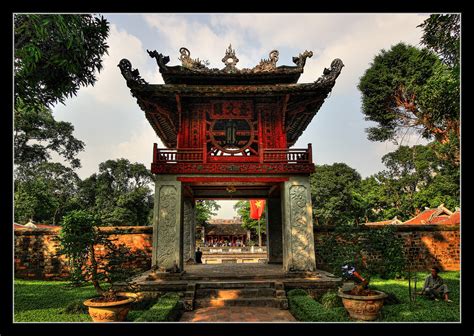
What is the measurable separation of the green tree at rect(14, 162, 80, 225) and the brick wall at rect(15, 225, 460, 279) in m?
11.4

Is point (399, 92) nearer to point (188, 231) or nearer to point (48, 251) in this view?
point (188, 231)

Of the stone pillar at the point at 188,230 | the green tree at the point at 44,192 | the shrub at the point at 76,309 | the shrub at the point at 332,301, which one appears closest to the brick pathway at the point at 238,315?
the shrub at the point at 332,301

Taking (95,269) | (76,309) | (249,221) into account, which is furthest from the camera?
(249,221)

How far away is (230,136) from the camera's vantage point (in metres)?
12.3

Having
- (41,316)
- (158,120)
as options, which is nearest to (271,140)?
(158,120)

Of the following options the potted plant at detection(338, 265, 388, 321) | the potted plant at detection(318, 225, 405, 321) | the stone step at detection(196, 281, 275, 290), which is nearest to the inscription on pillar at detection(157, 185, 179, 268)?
the stone step at detection(196, 281, 275, 290)

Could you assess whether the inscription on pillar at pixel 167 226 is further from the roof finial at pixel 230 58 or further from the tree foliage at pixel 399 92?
the tree foliage at pixel 399 92

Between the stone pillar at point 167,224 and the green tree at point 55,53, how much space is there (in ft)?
12.7

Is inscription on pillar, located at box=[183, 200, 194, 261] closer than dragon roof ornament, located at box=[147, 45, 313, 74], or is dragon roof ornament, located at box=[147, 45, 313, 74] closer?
dragon roof ornament, located at box=[147, 45, 313, 74]

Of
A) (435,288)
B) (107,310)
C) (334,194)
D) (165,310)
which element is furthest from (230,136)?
(334,194)

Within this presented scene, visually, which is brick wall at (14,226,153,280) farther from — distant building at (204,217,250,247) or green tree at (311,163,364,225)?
distant building at (204,217,250,247)

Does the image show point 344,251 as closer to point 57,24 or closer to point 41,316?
point 41,316

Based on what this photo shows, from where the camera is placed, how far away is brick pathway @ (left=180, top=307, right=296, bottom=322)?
747 centimetres

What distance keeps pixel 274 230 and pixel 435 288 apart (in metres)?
7.27
